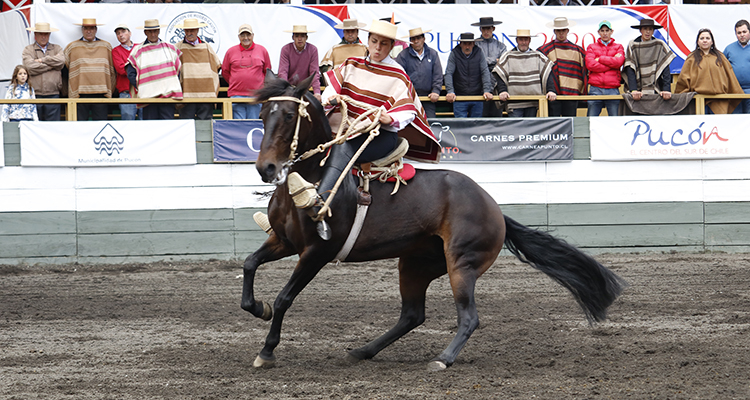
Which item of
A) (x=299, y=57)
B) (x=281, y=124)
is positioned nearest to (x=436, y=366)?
(x=281, y=124)

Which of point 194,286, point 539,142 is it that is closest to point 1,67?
point 194,286

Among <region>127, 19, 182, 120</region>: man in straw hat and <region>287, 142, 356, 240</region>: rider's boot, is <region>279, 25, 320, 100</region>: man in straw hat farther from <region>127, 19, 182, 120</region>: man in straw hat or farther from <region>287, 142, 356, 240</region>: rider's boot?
<region>287, 142, 356, 240</region>: rider's boot

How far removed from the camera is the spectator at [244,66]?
34.9 ft

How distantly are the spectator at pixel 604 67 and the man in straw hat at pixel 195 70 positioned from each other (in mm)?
5340

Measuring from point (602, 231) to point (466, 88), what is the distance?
9.28ft

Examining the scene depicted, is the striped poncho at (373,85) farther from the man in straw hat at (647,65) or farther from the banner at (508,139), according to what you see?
the man in straw hat at (647,65)

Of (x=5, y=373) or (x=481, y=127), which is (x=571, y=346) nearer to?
(x=5, y=373)

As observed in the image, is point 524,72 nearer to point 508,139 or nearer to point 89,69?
point 508,139

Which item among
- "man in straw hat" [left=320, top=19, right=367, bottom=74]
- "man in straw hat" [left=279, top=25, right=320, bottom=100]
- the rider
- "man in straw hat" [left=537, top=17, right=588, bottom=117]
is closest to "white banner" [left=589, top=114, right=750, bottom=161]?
"man in straw hat" [left=537, top=17, right=588, bottom=117]

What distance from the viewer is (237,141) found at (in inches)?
417

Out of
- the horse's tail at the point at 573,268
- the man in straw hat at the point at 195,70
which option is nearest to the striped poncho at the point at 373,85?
the horse's tail at the point at 573,268

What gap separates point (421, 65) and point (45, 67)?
5118 millimetres

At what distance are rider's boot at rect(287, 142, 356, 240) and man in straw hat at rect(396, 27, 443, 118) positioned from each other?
18.7 feet

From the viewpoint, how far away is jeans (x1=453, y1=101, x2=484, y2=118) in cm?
1117
